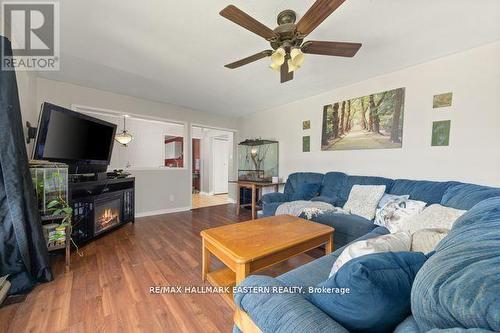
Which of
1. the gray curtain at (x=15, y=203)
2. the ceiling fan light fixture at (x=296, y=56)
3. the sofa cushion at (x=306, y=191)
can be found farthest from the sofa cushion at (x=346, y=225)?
the gray curtain at (x=15, y=203)

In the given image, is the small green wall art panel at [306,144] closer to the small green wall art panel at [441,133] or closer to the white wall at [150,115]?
the small green wall art panel at [441,133]

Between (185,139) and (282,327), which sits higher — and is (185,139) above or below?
above

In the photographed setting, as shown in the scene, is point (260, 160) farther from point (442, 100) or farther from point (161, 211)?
point (442, 100)

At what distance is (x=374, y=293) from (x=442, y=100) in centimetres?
275

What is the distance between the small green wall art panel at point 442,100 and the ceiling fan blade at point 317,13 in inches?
77.5

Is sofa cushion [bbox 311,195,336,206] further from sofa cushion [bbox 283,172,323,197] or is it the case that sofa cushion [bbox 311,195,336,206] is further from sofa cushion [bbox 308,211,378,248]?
sofa cushion [bbox 308,211,378,248]

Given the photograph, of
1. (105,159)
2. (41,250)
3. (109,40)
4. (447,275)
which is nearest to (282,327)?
(447,275)

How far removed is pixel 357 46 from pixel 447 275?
5.56 ft

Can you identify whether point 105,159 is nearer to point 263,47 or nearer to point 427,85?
point 263,47

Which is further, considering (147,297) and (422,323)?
(147,297)

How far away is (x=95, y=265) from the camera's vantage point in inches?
80.0

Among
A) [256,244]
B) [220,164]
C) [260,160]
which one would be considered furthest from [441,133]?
[220,164]

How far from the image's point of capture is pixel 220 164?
660 centimetres

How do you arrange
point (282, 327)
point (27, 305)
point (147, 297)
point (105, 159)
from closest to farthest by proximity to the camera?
point (282, 327), point (27, 305), point (147, 297), point (105, 159)
